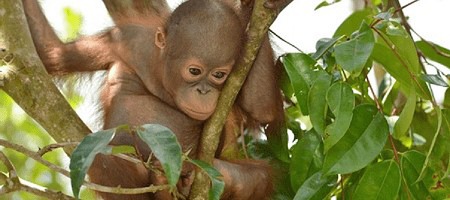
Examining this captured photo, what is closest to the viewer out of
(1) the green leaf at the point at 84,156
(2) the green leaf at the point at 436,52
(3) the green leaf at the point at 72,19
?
(1) the green leaf at the point at 84,156

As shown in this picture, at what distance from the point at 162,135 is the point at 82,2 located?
7.82 feet

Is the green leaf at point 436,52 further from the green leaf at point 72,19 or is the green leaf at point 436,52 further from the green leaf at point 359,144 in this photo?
the green leaf at point 72,19

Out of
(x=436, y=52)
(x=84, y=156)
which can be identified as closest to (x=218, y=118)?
(x=84, y=156)

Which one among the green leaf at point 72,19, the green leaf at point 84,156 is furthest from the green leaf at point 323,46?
the green leaf at point 72,19

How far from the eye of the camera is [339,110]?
247cm

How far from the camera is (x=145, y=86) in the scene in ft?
11.1

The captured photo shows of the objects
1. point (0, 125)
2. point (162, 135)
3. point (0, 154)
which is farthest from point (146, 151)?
point (0, 125)

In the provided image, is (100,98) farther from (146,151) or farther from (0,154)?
(0,154)

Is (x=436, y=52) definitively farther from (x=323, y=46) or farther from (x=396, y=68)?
(x=323, y=46)

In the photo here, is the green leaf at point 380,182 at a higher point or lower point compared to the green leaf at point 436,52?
lower

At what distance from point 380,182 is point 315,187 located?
0.19 metres

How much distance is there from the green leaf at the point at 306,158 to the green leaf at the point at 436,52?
2.62 feet

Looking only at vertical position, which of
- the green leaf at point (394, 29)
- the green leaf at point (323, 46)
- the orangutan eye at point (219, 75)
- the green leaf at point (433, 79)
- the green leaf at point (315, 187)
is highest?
the green leaf at point (394, 29)

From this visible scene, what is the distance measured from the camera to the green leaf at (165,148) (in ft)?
6.70
